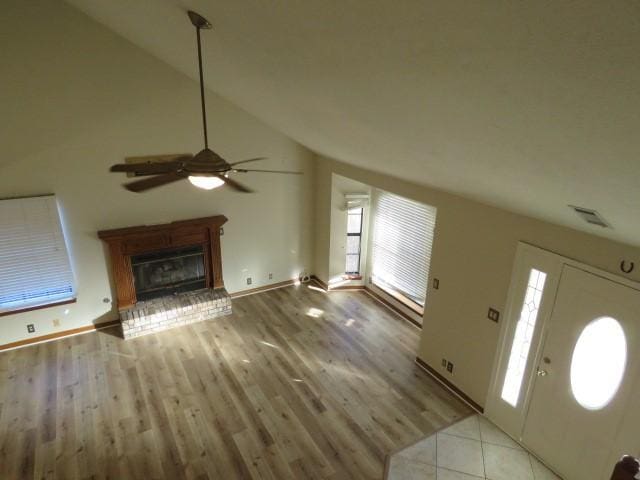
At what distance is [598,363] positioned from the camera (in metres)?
3.60

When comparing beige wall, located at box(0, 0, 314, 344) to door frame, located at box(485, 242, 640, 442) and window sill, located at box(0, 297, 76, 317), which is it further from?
door frame, located at box(485, 242, 640, 442)

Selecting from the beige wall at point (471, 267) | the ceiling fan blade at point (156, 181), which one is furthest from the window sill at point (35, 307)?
the beige wall at point (471, 267)

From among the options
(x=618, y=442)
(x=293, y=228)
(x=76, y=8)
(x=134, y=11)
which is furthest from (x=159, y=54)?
(x=618, y=442)

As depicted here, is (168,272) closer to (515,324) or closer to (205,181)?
(205,181)

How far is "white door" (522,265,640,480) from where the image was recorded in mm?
3340

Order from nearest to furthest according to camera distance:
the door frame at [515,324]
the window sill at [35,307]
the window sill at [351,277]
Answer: the door frame at [515,324], the window sill at [35,307], the window sill at [351,277]

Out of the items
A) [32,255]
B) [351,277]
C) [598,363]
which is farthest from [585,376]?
[32,255]

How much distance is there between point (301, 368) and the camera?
548cm

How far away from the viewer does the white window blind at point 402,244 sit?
615 centimetres

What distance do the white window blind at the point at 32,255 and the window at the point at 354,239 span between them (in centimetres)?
438

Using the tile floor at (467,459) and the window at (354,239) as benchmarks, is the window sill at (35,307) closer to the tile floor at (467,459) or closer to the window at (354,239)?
the window at (354,239)

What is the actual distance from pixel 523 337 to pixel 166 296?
5.06 m

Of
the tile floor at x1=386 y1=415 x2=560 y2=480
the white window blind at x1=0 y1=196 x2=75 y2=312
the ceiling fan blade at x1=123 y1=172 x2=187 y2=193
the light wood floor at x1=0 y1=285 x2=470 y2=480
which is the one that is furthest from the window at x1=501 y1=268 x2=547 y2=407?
the white window blind at x1=0 y1=196 x2=75 y2=312

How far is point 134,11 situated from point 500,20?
3458 millimetres
